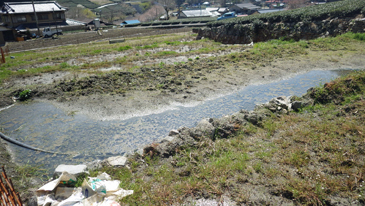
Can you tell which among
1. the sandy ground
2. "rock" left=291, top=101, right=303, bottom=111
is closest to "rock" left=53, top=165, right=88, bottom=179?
the sandy ground

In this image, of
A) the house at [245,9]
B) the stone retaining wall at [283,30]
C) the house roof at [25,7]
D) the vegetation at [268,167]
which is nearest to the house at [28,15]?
the house roof at [25,7]

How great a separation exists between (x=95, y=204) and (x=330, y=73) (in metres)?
13.9

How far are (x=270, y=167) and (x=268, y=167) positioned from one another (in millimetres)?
43

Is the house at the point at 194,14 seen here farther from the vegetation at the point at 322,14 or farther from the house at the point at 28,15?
the vegetation at the point at 322,14

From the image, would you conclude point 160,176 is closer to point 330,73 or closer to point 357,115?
point 357,115

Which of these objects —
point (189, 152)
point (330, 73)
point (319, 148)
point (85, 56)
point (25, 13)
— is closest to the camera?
point (319, 148)

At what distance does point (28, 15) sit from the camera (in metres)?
47.2

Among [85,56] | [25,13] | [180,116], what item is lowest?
[180,116]

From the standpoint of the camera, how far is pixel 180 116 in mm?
8859

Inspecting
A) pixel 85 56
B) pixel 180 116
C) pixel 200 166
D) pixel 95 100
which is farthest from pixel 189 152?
pixel 85 56

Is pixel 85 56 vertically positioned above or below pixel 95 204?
above

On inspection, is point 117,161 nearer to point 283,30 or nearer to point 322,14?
point 283,30

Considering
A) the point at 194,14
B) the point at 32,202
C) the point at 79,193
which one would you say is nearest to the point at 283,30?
the point at 79,193

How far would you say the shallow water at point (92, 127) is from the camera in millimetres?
6781
